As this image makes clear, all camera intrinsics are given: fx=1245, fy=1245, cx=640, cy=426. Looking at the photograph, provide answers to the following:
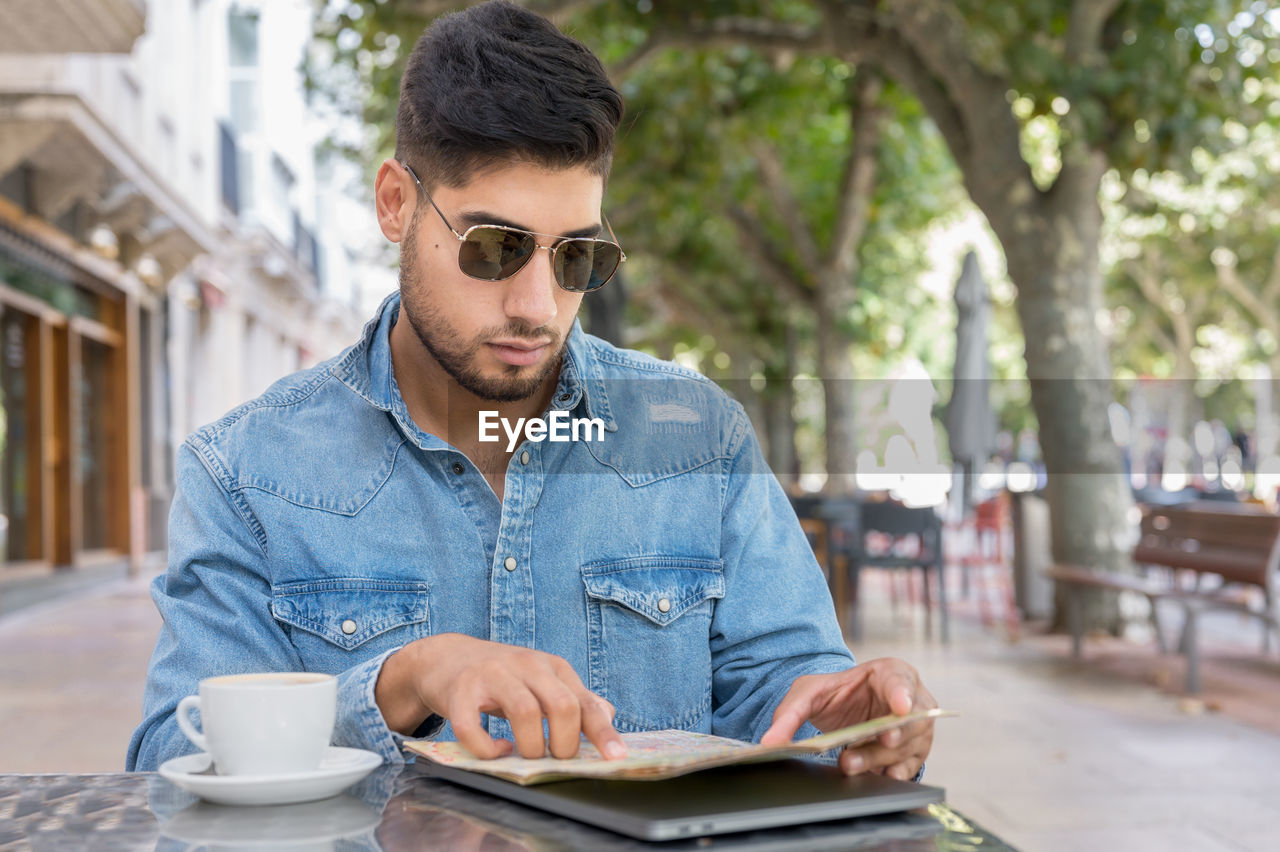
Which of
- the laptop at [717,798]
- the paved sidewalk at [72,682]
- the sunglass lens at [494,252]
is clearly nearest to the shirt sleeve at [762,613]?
the sunglass lens at [494,252]

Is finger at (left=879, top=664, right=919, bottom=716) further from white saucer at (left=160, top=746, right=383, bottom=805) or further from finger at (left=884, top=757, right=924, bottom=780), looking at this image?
white saucer at (left=160, top=746, right=383, bottom=805)

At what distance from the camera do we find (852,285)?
1648 cm

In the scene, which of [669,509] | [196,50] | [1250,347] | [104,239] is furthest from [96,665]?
[1250,347]

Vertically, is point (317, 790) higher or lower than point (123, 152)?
lower

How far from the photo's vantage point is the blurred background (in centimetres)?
704

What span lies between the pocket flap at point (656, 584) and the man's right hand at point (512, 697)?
50 centimetres

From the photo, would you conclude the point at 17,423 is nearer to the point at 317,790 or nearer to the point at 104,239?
the point at 104,239

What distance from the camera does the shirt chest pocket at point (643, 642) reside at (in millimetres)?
1734

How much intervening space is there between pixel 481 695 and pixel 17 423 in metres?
12.9

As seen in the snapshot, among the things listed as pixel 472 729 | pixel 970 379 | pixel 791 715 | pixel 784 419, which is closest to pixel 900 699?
pixel 791 715

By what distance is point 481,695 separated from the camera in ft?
3.81

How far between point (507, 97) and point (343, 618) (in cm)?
72

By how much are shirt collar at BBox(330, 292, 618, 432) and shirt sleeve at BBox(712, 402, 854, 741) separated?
0.22 m

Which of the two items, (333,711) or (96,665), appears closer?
(333,711)
